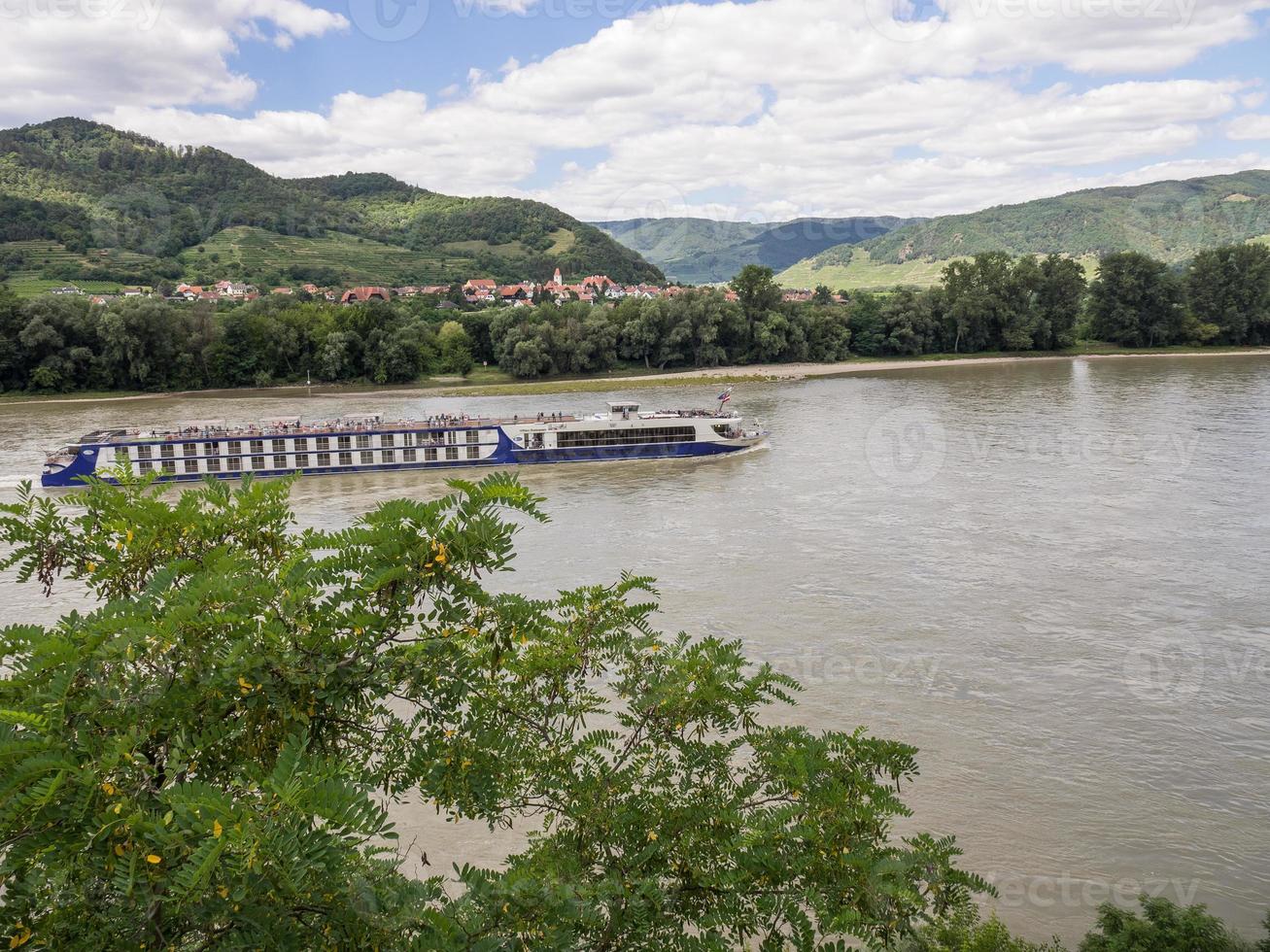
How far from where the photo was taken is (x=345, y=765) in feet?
16.4

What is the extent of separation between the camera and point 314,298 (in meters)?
95.4

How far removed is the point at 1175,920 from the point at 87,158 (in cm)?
18780

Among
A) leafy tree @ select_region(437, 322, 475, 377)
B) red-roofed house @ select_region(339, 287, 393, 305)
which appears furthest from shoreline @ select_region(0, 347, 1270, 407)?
red-roofed house @ select_region(339, 287, 393, 305)

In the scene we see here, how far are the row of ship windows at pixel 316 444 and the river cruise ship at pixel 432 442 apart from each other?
0.15ft

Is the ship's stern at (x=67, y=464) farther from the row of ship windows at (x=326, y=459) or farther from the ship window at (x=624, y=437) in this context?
the ship window at (x=624, y=437)

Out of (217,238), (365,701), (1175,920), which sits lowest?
(1175,920)

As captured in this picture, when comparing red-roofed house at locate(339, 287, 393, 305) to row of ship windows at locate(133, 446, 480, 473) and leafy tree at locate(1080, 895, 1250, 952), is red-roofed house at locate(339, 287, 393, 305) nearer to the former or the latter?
row of ship windows at locate(133, 446, 480, 473)

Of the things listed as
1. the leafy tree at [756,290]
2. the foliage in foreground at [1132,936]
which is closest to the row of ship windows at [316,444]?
the foliage in foreground at [1132,936]

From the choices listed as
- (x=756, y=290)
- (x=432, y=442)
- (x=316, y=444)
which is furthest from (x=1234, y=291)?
(x=316, y=444)

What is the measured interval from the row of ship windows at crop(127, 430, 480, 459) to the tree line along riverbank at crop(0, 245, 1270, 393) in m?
31.6

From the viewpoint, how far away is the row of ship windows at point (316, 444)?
4100cm

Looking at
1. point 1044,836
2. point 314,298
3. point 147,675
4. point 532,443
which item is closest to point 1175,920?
point 1044,836

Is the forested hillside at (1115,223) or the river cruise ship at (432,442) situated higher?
the forested hillside at (1115,223)

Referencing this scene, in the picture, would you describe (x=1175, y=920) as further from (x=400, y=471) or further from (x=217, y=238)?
(x=217, y=238)
